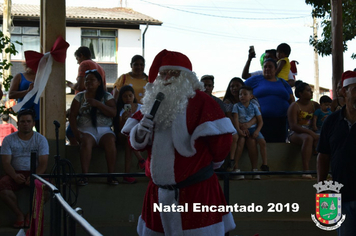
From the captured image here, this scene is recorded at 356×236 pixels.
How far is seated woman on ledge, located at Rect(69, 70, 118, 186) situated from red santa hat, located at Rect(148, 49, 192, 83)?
2.58 m

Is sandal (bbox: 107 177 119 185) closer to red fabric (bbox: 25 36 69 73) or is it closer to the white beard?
red fabric (bbox: 25 36 69 73)

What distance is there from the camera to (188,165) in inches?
148

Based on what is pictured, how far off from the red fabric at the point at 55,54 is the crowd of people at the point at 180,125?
0.41 meters

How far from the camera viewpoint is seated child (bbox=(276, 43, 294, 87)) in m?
8.34

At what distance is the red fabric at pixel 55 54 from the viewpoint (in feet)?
22.2

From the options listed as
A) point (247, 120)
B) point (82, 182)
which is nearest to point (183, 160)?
point (82, 182)

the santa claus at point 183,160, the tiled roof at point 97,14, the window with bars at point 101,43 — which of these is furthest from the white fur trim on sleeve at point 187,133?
the window with bars at point 101,43

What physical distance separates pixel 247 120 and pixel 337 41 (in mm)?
3489

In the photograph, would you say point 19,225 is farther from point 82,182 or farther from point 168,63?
point 168,63

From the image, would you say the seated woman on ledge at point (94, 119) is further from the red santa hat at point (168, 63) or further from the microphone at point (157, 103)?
the microphone at point (157, 103)

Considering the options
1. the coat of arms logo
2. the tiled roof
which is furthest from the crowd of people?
the tiled roof

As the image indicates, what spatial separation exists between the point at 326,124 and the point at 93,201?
3538mm

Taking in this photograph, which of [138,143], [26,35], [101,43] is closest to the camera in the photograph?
[138,143]

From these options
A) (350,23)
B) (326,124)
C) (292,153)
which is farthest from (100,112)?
(350,23)
